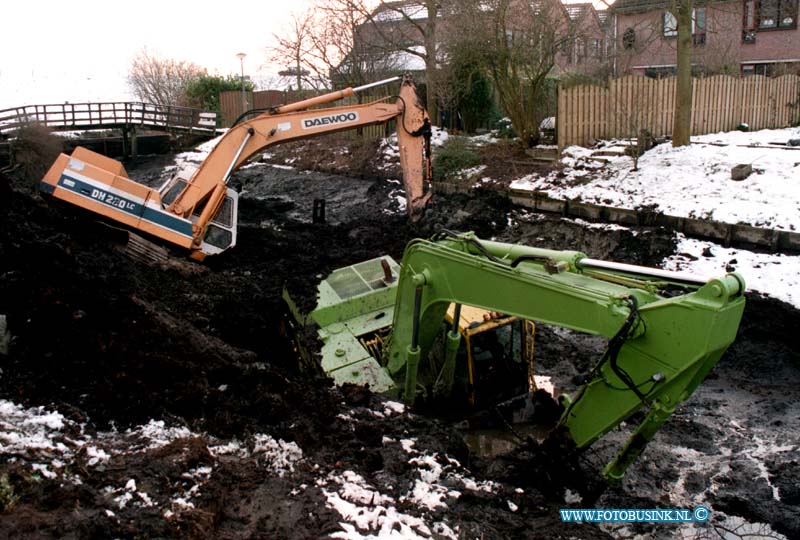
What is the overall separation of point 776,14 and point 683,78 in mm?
15781

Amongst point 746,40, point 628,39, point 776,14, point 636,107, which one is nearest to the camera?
point 636,107

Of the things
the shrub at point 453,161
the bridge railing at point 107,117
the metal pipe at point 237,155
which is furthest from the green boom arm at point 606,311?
the bridge railing at point 107,117

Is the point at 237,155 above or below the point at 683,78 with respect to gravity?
below

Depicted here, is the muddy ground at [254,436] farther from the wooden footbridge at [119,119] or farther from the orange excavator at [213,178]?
the wooden footbridge at [119,119]

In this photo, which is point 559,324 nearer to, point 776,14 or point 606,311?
point 606,311

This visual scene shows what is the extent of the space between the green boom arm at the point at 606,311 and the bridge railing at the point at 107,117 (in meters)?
22.7

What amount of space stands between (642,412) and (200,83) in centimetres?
3451

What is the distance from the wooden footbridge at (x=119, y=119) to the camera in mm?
25502

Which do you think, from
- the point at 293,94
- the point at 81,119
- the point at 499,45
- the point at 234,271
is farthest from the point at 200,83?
the point at 234,271

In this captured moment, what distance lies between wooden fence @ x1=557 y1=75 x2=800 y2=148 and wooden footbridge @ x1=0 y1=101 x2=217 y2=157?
60.0 ft

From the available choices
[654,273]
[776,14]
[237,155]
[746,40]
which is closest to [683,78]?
[237,155]

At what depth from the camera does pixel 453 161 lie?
1986 cm

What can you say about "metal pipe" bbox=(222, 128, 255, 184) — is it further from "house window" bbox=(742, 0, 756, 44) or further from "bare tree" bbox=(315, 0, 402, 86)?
"house window" bbox=(742, 0, 756, 44)

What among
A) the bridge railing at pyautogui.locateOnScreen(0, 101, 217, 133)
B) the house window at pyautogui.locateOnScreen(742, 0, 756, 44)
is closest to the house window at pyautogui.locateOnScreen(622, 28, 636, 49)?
the house window at pyautogui.locateOnScreen(742, 0, 756, 44)
